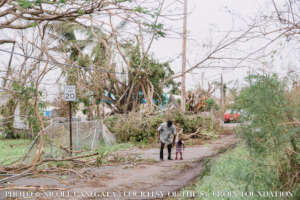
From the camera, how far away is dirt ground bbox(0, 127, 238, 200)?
634 centimetres

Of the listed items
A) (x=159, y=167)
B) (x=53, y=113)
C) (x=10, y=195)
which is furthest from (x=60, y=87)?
(x=10, y=195)

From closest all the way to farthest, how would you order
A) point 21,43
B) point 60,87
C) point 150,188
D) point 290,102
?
point 290,102
point 150,188
point 21,43
point 60,87

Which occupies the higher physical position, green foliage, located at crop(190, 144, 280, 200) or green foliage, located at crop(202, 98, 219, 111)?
green foliage, located at crop(202, 98, 219, 111)

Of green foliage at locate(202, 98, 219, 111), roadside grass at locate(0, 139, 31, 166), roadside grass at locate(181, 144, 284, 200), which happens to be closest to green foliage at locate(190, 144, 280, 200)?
roadside grass at locate(181, 144, 284, 200)

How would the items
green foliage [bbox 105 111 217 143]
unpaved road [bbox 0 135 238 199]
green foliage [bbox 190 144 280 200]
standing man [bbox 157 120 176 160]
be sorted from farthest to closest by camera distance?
green foliage [bbox 105 111 217 143]
standing man [bbox 157 120 176 160]
unpaved road [bbox 0 135 238 199]
green foliage [bbox 190 144 280 200]

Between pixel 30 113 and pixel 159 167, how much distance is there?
165 inches

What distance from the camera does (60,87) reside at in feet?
53.5

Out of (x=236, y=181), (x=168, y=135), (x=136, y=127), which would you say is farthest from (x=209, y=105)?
(x=236, y=181)

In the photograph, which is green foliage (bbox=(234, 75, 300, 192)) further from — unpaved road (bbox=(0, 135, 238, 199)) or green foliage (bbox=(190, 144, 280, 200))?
unpaved road (bbox=(0, 135, 238, 199))

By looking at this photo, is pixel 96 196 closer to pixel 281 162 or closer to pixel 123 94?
pixel 281 162

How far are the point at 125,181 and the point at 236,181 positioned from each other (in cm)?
309

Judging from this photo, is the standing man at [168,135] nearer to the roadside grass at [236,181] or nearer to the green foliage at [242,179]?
the roadside grass at [236,181]

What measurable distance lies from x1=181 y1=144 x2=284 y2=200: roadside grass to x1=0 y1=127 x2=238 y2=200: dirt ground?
47 centimetres

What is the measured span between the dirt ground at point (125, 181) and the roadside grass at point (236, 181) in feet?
1.54
